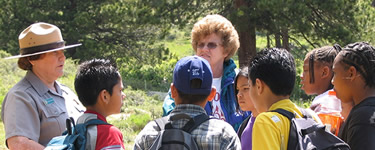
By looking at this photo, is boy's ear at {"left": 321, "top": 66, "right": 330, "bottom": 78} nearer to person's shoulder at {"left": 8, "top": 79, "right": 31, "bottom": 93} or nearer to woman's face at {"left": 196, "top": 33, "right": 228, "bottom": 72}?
woman's face at {"left": 196, "top": 33, "right": 228, "bottom": 72}

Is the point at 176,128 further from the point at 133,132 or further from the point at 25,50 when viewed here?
the point at 133,132

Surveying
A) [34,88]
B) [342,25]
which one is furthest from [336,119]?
[342,25]

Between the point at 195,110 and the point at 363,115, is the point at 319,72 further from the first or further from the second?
the point at 195,110

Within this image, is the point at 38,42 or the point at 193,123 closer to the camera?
the point at 193,123

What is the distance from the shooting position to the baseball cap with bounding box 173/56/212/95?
254 cm

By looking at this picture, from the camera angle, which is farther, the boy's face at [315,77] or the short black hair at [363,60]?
the boy's face at [315,77]

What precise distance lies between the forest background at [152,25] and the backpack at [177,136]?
16.5 feet

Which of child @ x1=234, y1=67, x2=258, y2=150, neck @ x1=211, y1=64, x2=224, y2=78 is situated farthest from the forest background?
child @ x1=234, y1=67, x2=258, y2=150

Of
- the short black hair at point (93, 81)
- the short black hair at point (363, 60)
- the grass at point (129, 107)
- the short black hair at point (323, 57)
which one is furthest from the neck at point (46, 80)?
the grass at point (129, 107)

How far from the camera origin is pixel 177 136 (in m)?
2.41

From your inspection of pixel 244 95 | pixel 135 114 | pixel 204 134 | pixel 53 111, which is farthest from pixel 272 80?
pixel 135 114

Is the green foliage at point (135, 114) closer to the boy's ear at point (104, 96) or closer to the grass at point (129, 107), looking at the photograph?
the grass at point (129, 107)

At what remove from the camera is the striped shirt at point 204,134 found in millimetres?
2428

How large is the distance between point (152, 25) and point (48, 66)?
32.6 ft
